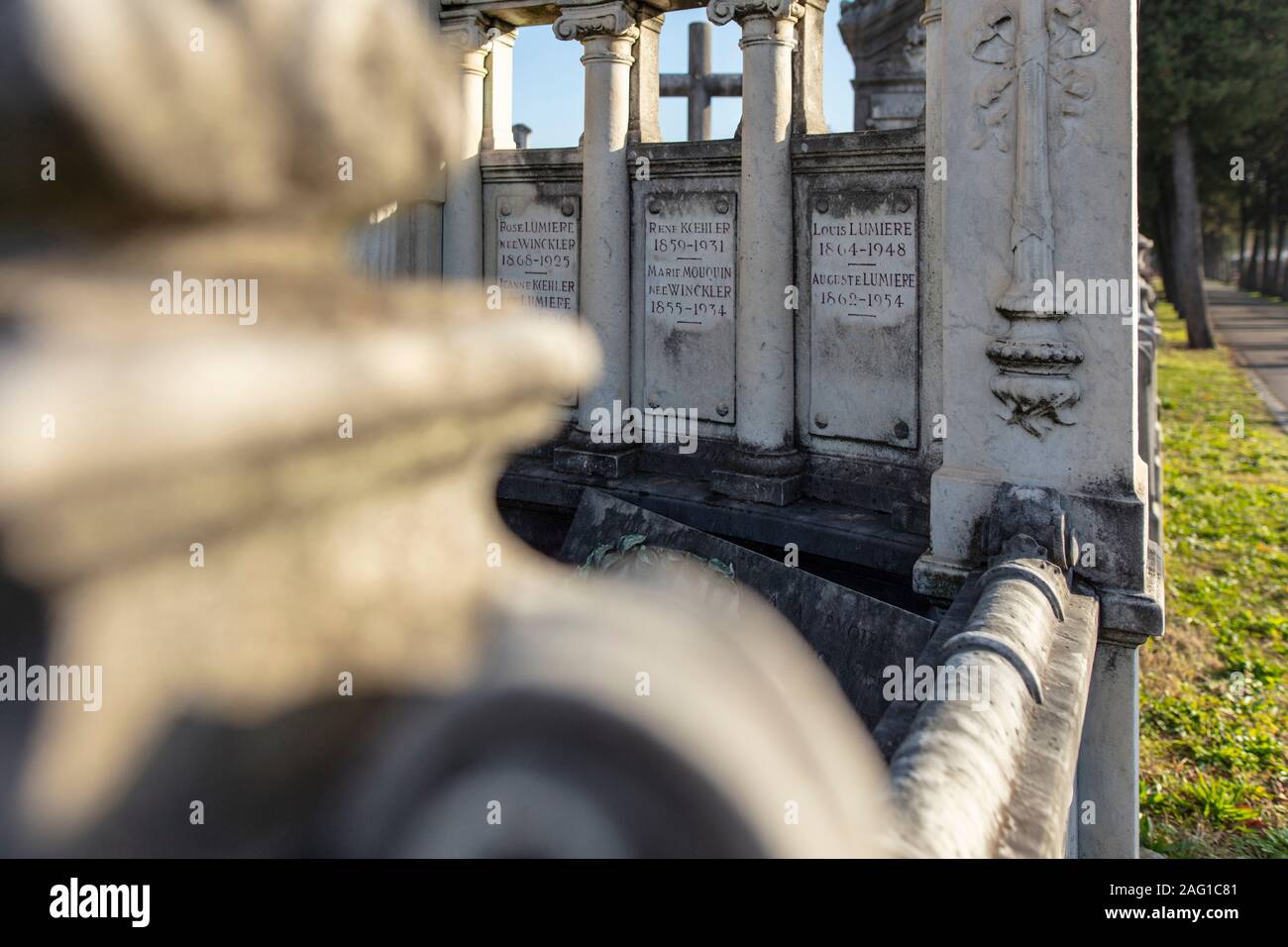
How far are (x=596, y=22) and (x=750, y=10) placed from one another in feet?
3.60

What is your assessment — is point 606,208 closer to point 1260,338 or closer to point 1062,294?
point 1062,294

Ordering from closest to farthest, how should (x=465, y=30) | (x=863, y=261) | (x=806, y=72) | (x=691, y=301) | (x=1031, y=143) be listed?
(x=1031, y=143)
(x=863, y=261)
(x=806, y=72)
(x=691, y=301)
(x=465, y=30)

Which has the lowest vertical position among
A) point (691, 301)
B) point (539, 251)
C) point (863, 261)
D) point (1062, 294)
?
point (1062, 294)

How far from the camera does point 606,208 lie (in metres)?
6.62

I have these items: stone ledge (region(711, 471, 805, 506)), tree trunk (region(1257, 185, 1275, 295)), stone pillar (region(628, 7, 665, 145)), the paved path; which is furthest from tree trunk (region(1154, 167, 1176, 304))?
stone ledge (region(711, 471, 805, 506))

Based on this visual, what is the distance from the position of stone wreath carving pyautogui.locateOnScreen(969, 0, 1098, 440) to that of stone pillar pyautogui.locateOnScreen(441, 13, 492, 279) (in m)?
3.98

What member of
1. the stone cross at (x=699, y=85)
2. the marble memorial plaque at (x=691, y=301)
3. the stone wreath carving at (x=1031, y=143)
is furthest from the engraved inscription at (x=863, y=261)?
the stone cross at (x=699, y=85)

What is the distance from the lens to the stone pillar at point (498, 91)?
7.31m

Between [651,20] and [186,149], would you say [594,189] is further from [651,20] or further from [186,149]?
[186,149]

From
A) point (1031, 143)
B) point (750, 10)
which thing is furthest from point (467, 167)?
point (1031, 143)

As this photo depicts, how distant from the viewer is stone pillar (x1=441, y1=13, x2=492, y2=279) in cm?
703

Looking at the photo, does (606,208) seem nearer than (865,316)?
No

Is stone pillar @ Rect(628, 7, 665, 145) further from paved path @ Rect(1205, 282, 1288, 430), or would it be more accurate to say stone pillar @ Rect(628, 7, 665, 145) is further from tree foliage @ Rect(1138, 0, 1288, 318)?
tree foliage @ Rect(1138, 0, 1288, 318)

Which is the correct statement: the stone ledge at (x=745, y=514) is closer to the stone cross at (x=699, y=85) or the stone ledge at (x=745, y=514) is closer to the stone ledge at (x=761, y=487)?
the stone ledge at (x=761, y=487)
